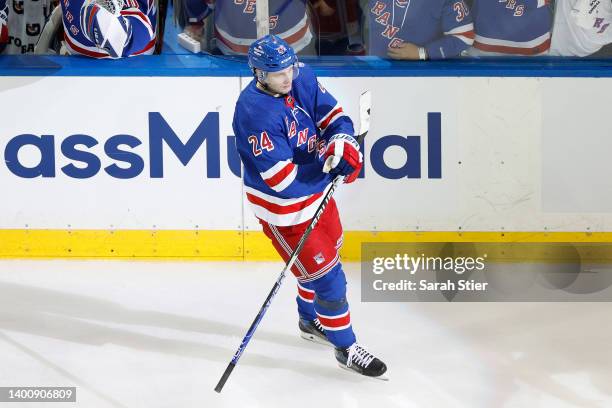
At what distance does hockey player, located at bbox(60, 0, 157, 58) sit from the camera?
5.19 meters

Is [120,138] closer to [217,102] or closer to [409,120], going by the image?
[217,102]

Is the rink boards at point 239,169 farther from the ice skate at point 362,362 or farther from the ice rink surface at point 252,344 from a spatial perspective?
the ice skate at point 362,362

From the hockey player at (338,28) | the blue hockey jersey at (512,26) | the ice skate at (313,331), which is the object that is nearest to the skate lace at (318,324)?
the ice skate at (313,331)

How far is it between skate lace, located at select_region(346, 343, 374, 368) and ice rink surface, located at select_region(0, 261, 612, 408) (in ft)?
0.19

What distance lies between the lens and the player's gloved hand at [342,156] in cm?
387

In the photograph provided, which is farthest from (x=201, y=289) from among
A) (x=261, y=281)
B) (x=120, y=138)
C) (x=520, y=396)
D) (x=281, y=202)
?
(x=520, y=396)

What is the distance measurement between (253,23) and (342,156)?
4.83 feet

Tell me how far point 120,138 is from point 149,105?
7.6 inches

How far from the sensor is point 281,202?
4.04 m

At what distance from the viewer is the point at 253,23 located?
5.16 metres

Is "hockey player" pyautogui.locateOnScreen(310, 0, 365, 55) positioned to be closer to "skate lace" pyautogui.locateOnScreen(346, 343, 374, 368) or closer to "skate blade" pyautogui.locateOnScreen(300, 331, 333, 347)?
"skate blade" pyautogui.locateOnScreen(300, 331, 333, 347)
